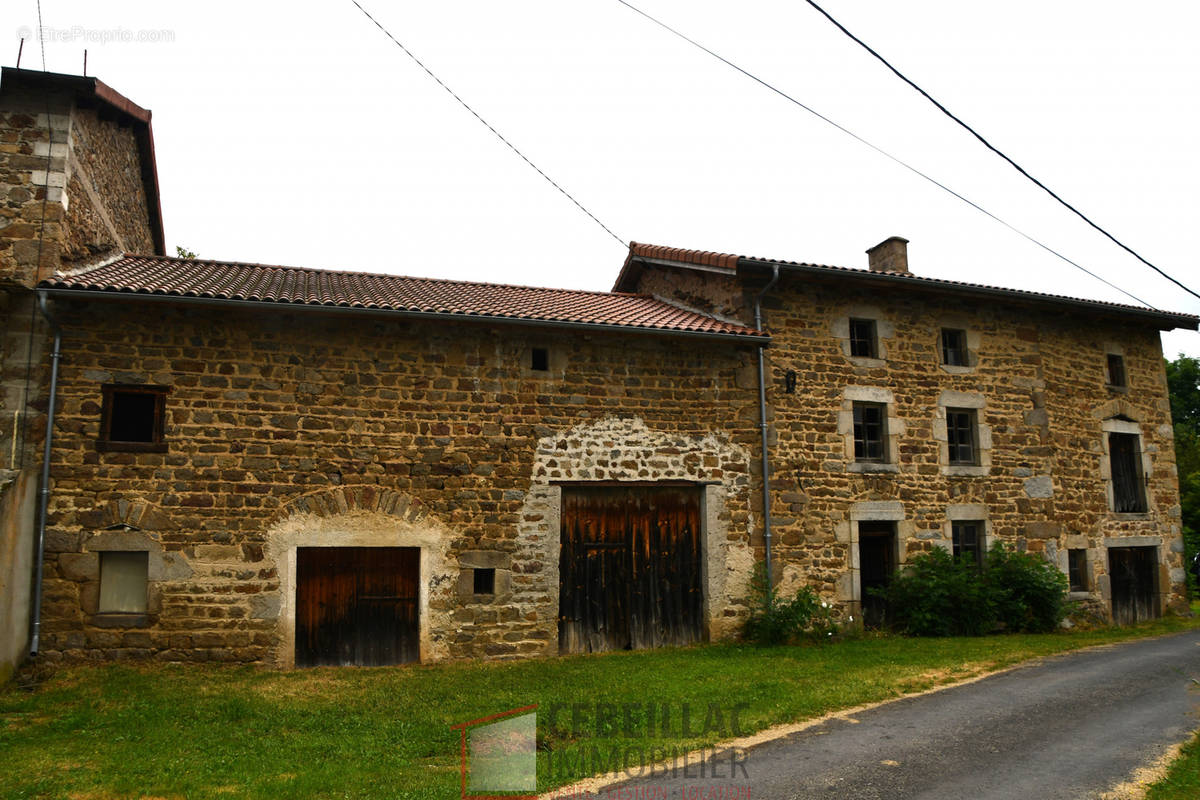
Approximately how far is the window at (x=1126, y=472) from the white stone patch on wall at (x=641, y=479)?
7.53 m

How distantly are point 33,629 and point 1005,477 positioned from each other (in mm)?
12648

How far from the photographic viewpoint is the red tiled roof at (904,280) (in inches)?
436

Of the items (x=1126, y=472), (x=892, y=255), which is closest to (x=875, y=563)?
(x=892, y=255)

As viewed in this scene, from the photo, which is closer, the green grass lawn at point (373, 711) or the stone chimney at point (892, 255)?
the green grass lawn at point (373, 711)

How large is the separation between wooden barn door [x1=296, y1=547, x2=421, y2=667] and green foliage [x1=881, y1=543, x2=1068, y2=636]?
6519 mm

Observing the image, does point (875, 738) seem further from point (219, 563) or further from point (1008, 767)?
point (219, 563)

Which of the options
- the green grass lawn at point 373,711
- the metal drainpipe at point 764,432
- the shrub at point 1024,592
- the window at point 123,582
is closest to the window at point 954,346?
the shrub at point 1024,592

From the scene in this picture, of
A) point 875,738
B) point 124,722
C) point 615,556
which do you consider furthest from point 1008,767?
point 124,722

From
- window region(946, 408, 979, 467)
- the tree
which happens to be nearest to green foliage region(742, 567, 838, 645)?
window region(946, 408, 979, 467)

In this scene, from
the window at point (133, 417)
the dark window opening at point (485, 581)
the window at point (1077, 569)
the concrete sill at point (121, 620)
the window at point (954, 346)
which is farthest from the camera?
the window at point (1077, 569)

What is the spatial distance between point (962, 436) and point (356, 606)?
360 inches

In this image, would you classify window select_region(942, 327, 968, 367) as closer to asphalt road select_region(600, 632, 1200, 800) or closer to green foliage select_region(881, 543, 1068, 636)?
green foliage select_region(881, 543, 1068, 636)

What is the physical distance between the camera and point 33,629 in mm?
7859

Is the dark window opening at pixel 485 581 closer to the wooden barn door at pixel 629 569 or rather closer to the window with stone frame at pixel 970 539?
the wooden barn door at pixel 629 569
